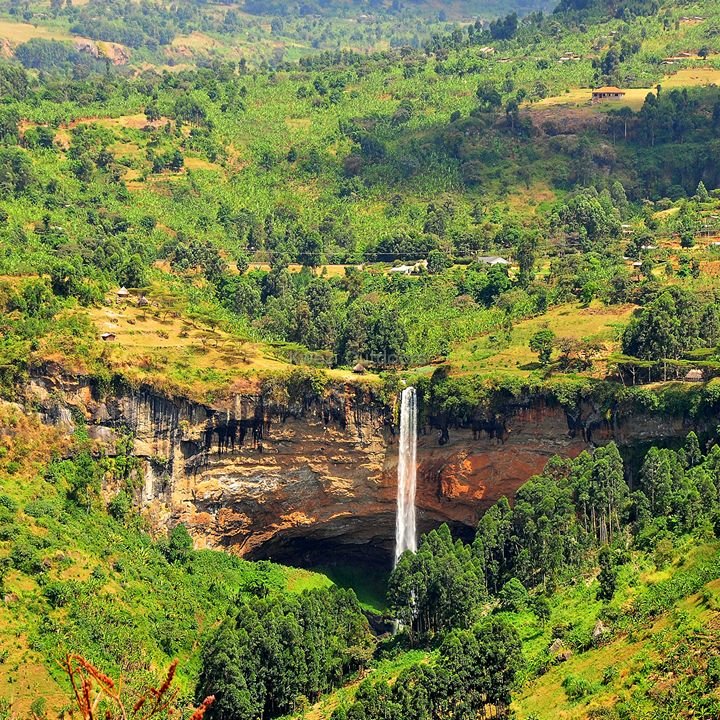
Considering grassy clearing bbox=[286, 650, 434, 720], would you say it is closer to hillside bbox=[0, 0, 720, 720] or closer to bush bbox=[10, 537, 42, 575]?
hillside bbox=[0, 0, 720, 720]

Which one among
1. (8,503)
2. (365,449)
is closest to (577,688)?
(365,449)

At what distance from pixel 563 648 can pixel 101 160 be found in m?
67.9

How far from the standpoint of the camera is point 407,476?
210 feet

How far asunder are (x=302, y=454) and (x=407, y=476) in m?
5.05

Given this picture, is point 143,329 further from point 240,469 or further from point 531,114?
point 531,114

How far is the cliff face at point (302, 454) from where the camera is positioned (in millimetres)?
61031

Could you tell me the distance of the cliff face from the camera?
61031mm

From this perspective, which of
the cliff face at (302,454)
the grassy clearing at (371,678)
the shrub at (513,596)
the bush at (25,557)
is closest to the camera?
the grassy clearing at (371,678)

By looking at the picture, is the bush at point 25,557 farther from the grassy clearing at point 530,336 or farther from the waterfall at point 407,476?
the grassy clearing at point 530,336

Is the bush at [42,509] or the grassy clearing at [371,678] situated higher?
the bush at [42,509]

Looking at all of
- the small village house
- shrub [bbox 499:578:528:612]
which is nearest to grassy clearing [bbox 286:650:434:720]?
shrub [bbox 499:578:528:612]

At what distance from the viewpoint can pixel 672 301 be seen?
63312mm

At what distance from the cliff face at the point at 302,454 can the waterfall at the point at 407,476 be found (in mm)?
414

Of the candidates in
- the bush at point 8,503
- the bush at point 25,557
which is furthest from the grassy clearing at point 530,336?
the bush at point 25,557
